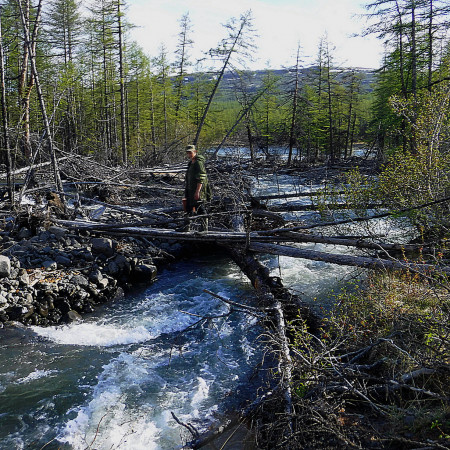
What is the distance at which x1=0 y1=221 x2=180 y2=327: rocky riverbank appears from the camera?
7.85 metres

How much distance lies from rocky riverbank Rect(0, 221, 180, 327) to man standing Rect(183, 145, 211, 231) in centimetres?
272

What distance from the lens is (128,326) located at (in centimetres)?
775

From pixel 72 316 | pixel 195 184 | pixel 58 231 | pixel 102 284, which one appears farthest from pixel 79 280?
pixel 195 184

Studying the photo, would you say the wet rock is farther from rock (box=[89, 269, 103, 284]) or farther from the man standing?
the man standing

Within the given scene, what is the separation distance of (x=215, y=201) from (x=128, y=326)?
5145 millimetres

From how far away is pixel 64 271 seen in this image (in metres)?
9.07

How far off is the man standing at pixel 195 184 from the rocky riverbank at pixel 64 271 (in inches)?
107

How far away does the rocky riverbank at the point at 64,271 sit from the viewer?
7848 mm

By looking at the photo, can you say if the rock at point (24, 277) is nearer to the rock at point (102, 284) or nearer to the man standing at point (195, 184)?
the rock at point (102, 284)

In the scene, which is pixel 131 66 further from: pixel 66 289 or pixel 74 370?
pixel 74 370

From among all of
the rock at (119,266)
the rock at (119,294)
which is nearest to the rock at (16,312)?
the rock at (119,294)

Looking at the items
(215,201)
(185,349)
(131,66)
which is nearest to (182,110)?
(131,66)

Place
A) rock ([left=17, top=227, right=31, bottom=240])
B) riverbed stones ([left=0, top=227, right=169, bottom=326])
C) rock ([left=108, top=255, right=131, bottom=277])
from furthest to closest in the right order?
rock ([left=17, top=227, right=31, bottom=240]), rock ([left=108, top=255, right=131, bottom=277]), riverbed stones ([left=0, top=227, right=169, bottom=326])

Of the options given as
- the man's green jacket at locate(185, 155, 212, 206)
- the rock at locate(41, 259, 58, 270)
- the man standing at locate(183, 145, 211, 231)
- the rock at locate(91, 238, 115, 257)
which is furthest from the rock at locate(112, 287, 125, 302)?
the man's green jacket at locate(185, 155, 212, 206)
